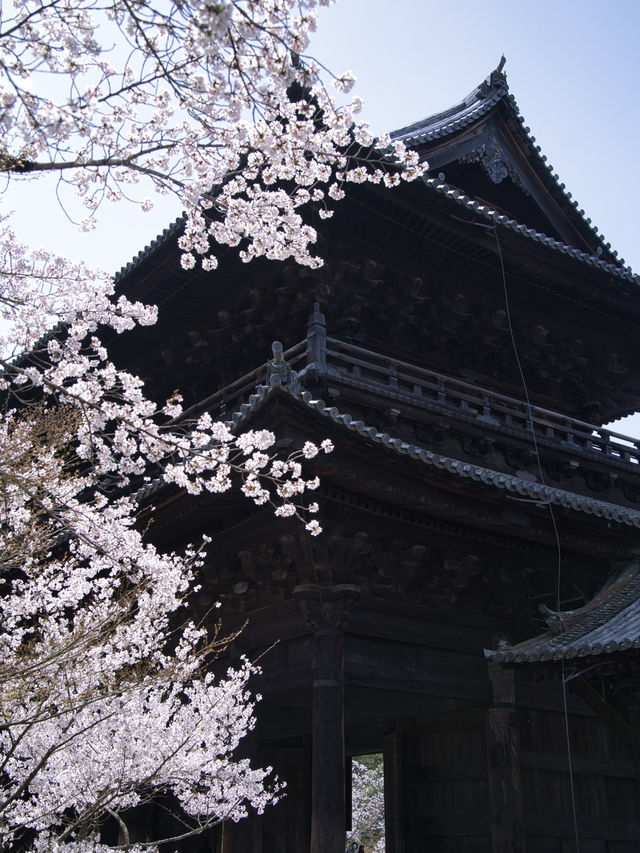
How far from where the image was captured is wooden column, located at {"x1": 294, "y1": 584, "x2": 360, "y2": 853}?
25.5ft

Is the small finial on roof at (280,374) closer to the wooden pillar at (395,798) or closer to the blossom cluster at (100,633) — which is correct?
the blossom cluster at (100,633)

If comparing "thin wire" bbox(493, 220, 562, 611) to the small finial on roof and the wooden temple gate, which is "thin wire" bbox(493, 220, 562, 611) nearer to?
the wooden temple gate

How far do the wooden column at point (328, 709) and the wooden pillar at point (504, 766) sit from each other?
73.5 inches

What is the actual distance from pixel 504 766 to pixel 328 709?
228 centimetres

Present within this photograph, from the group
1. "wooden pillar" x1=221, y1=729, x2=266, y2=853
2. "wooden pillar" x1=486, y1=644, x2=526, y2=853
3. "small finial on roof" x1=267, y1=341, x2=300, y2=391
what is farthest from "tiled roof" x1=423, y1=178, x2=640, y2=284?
"wooden pillar" x1=221, y1=729, x2=266, y2=853

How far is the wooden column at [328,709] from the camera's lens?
7.76 m

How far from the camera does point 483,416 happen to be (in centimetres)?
1038

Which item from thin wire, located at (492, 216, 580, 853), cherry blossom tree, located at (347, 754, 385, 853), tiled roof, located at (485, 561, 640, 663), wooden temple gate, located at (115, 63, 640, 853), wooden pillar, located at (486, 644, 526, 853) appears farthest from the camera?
cherry blossom tree, located at (347, 754, 385, 853)

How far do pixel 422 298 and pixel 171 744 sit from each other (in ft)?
21.5

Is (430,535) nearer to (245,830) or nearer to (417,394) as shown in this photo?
(417,394)

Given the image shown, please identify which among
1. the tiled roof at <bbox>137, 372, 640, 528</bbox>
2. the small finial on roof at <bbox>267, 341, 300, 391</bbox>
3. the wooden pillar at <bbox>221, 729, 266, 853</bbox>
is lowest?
the wooden pillar at <bbox>221, 729, 266, 853</bbox>

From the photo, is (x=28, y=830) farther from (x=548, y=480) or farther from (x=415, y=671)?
(x=548, y=480)

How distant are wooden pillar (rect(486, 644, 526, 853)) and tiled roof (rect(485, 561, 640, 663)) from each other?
0.54m

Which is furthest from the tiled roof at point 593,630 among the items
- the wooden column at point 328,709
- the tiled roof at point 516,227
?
the tiled roof at point 516,227
